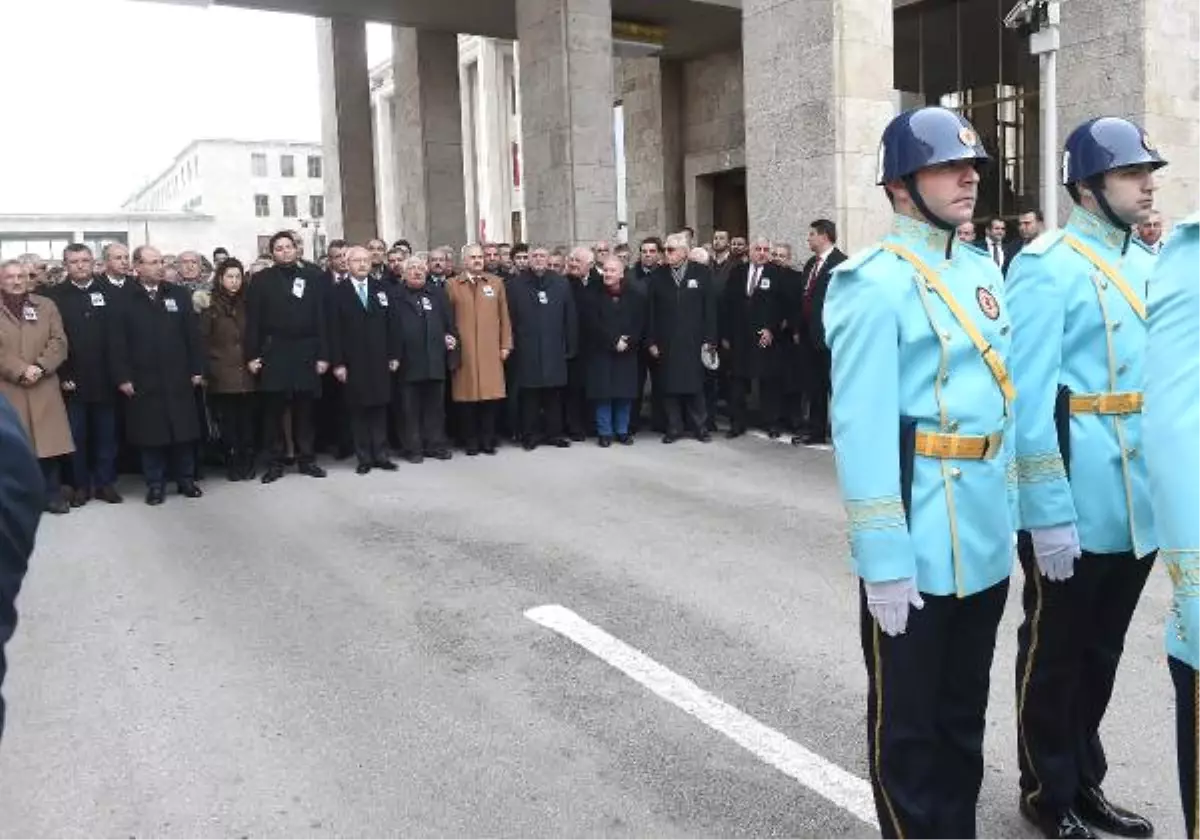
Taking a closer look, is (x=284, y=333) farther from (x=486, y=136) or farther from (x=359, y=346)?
(x=486, y=136)

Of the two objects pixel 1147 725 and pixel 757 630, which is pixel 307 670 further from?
pixel 1147 725

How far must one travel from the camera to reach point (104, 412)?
966 cm

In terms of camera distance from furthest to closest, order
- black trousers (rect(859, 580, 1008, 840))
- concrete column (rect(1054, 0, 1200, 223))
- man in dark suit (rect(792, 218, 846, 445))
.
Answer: concrete column (rect(1054, 0, 1200, 223)) → man in dark suit (rect(792, 218, 846, 445)) → black trousers (rect(859, 580, 1008, 840))

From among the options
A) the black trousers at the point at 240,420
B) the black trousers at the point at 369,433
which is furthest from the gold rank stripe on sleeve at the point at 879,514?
the black trousers at the point at 240,420

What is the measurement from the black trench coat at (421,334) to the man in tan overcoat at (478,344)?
254mm

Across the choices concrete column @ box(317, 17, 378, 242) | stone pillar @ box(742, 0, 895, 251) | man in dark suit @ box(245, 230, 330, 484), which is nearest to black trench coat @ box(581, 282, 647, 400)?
stone pillar @ box(742, 0, 895, 251)

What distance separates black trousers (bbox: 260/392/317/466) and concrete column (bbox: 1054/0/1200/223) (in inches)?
411

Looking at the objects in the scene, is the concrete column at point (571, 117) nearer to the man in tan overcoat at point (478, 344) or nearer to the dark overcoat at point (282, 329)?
the man in tan overcoat at point (478, 344)

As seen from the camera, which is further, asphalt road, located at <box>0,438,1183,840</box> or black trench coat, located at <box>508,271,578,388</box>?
black trench coat, located at <box>508,271,578,388</box>

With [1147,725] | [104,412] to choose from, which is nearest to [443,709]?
[1147,725]

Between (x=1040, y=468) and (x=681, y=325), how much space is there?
28.3 feet

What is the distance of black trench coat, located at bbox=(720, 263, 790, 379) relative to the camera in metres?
11.6

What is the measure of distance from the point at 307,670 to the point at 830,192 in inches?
345

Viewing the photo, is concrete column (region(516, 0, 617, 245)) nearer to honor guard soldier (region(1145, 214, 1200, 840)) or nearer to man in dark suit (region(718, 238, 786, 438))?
man in dark suit (region(718, 238, 786, 438))
